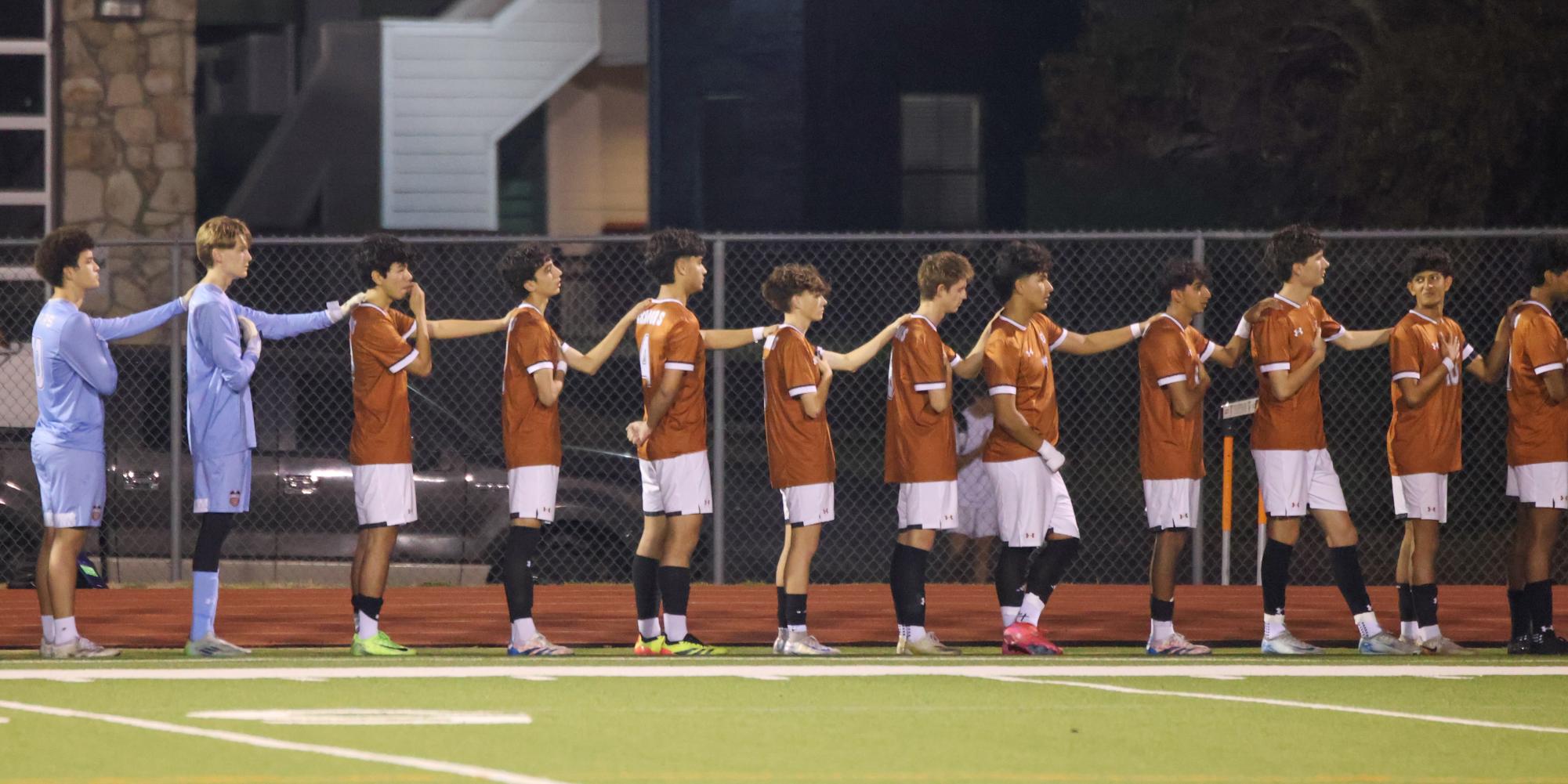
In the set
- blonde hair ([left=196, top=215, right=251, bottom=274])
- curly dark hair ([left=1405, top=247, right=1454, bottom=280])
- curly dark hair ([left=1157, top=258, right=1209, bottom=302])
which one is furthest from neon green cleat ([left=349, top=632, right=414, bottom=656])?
curly dark hair ([left=1405, top=247, right=1454, bottom=280])

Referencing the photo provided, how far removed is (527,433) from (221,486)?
57.1 inches

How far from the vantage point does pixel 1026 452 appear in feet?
35.9

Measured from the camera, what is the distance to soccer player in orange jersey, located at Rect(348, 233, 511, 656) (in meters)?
10.9

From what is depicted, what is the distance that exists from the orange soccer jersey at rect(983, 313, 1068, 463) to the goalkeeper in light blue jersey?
3.89 meters

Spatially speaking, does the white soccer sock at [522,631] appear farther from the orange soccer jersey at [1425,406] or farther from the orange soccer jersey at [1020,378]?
the orange soccer jersey at [1425,406]

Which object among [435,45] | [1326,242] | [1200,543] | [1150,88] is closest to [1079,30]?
[1150,88]

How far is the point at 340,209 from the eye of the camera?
2161 cm

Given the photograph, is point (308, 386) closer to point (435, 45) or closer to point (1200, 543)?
point (1200, 543)

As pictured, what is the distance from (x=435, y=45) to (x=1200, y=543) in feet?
33.0

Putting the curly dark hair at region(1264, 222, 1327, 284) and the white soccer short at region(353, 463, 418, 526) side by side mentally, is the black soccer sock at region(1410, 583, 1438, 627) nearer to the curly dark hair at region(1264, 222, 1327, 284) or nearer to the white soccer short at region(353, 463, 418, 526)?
the curly dark hair at region(1264, 222, 1327, 284)

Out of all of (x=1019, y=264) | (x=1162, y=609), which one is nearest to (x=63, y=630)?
(x=1019, y=264)

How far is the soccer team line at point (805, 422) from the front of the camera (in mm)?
10844

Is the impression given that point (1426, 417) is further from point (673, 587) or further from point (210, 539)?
point (210, 539)

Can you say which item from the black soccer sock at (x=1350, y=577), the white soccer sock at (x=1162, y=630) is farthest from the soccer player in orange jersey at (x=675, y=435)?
the black soccer sock at (x=1350, y=577)
